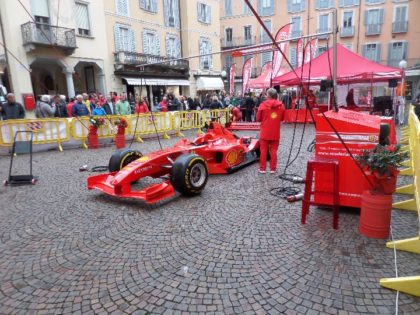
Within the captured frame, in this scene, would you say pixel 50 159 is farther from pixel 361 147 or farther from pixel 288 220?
pixel 361 147

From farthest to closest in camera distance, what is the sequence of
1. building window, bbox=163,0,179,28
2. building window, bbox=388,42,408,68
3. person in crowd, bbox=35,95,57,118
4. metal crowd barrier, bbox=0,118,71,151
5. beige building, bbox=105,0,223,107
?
building window, bbox=388,42,408,68, building window, bbox=163,0,179,28, beige building, bbox=105,0,223,107, person in crowd, bbox=35,95,57,118, metal crowd barrier, bbox=0,118,71,151

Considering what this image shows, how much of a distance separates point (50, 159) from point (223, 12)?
38.1m

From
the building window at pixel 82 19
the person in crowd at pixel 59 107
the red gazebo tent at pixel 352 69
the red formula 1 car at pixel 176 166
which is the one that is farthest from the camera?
the building window at pixel 82 19

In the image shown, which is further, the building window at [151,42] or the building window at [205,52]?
the building window at [205,52]

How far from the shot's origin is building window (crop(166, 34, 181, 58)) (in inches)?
1050

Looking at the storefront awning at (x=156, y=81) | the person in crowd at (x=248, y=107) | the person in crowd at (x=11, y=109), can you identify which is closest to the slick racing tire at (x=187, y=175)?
the person in crowd at (x=11, y=109)

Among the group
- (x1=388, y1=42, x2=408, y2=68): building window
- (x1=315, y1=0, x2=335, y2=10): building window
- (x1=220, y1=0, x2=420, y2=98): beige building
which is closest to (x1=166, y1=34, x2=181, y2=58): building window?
(x1=220, y1=0, x2=420, y2=98): beige building

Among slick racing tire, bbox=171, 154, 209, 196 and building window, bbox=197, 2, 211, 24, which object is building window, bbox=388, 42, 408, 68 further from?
slick racing tire, bbox=171, 154, 209, 196

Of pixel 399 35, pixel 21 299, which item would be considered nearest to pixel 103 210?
pixel 21 299

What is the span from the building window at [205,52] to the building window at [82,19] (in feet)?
39.2

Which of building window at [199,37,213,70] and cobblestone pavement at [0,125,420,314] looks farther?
building window at [199,37,213,70]

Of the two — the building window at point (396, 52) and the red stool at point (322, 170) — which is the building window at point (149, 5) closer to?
the red stool at point (322, 170)

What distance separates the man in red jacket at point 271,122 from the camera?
6297mm

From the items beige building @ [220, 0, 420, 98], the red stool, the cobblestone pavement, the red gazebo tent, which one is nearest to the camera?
the cobblestone pavement
